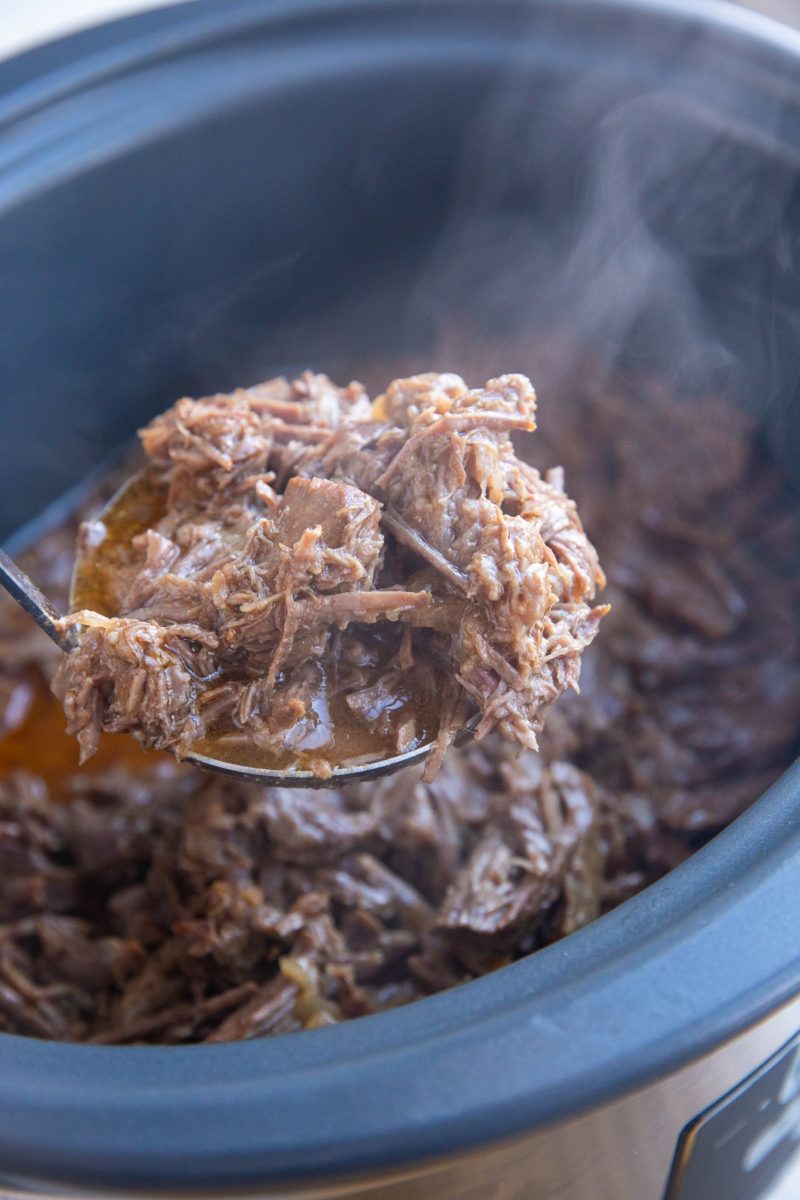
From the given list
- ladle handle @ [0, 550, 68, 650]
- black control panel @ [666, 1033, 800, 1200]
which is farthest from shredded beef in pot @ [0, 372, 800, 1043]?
black control panel @ [666, 1033, 800, 1200]

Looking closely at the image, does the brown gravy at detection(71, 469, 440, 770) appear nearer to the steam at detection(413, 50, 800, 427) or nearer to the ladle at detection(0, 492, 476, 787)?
the ladle at detection(0, 492, 476, 787)

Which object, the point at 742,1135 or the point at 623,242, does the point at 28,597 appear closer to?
the point at 742,1135

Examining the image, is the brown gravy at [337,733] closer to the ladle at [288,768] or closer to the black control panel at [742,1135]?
the ladle at [288,768]

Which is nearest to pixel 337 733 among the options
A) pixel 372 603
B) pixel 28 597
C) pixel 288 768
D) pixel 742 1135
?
pixel 288 768

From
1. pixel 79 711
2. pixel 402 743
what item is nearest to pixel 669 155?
pixel 402 743

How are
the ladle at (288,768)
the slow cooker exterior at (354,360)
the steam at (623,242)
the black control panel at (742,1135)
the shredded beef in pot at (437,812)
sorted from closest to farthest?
the slow cooker exterior at (354,360) < the black control panel at (742,1135) < the ladle at (288,768) < the shredded beef in pot at (437,812) < the steam at (623,242)

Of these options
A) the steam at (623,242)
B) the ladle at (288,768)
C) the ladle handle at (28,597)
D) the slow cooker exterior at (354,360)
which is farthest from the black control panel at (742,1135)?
the steam at (623,242)

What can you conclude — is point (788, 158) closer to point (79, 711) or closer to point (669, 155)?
point (669, 155)
